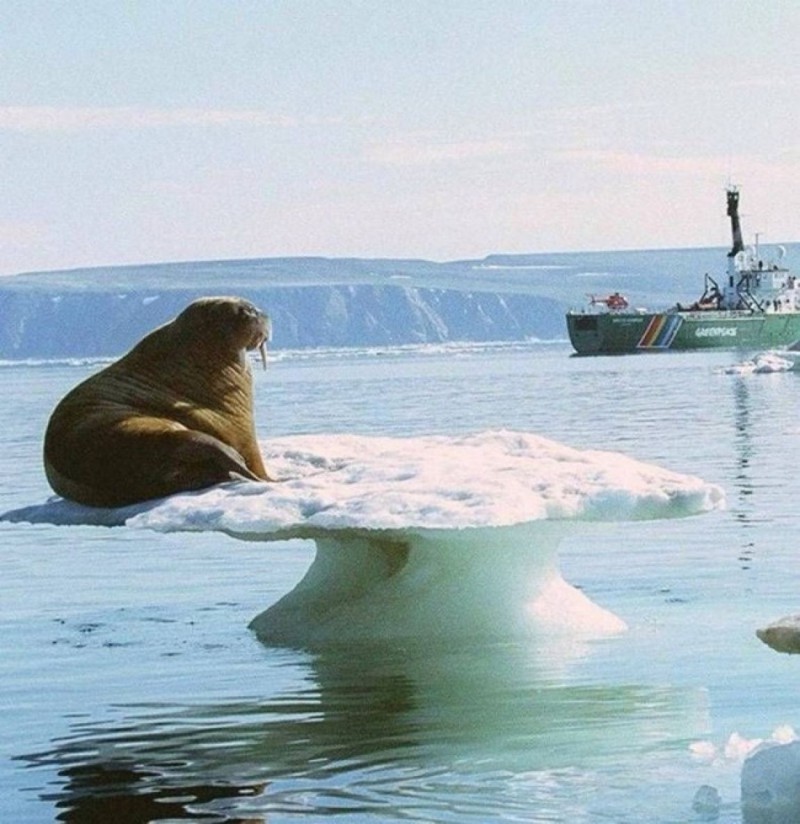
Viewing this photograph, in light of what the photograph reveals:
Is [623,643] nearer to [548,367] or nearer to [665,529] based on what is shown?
[665,529]

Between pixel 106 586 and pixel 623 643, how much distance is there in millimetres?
5662

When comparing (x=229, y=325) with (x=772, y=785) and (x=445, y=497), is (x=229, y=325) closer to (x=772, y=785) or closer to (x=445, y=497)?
(x=445, y=497)

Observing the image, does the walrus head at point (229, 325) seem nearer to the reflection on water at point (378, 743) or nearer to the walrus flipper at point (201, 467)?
the walrus flipper at point (201, 467)

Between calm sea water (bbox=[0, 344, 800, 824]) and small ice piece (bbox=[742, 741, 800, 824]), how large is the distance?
13.8 inches

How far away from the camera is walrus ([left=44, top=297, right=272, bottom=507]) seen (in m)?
12.5

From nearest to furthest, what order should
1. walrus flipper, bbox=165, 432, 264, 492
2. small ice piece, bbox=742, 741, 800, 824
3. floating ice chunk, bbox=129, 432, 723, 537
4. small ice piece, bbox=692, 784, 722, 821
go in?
small ice piece, bbox=742, 741, 800, 824
small ice piece, bbox=692, 784, 722, 821
floating ice chunk, bbox=129, 432, 723, 537
walrus flipper, bbox=165, 432, 264, 492

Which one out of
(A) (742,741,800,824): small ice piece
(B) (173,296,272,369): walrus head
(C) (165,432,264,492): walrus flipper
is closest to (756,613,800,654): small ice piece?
(A) (742,741,800,824): small ice piece

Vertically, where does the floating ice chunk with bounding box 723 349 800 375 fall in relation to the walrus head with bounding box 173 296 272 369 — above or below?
below

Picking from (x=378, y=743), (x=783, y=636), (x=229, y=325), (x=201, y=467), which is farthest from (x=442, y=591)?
(x=783, y=636)

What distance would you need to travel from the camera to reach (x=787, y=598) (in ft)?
50.9

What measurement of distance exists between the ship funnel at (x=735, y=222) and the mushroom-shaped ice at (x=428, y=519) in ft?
340

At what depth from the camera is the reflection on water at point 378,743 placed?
903 cm

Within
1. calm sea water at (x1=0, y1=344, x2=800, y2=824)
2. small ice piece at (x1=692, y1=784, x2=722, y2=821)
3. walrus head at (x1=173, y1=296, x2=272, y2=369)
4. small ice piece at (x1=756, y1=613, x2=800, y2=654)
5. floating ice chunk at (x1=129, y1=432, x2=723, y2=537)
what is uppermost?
walrus head at (x1=173, y1=296, x2=272, y2=369)

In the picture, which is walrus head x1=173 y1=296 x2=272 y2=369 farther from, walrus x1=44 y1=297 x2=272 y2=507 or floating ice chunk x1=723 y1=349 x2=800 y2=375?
floating ice chunk x1=723 y1=349 x2=800 y2=375
